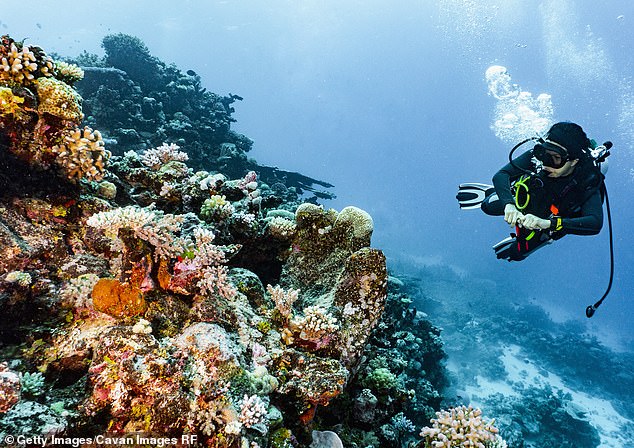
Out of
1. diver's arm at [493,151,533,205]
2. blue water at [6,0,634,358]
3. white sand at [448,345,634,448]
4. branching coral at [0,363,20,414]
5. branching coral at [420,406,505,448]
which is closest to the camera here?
branching coral at [0,363,20,414]

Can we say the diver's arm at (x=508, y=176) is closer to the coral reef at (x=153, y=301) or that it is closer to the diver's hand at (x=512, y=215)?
the diver's hand at (x=512, y=215)

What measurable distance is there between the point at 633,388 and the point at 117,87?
32068 millimetres

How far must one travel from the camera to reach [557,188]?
4848 millimetres

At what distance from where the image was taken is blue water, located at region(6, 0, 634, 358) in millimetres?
63969

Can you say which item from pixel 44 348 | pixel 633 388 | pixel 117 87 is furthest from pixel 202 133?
pixel 633 388

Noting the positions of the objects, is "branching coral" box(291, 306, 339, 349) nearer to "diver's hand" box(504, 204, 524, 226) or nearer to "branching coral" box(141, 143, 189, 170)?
"diver's hand" box(504, 204, 524, 226)

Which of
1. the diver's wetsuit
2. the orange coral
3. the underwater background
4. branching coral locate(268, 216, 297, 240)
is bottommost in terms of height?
the orange coral

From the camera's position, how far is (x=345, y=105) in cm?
15375

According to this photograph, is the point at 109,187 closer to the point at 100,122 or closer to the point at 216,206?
the point at 216,206

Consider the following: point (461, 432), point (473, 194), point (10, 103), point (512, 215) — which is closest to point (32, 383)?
point (10, 103)

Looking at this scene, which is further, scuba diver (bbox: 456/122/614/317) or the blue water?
the blue water

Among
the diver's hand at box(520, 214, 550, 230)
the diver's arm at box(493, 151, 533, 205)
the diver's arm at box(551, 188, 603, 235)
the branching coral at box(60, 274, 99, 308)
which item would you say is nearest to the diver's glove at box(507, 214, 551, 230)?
the diver's hand at box(520, 214, 550, 230)

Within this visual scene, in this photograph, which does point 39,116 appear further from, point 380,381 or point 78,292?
point 380,381

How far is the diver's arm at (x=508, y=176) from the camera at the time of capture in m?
5.03
